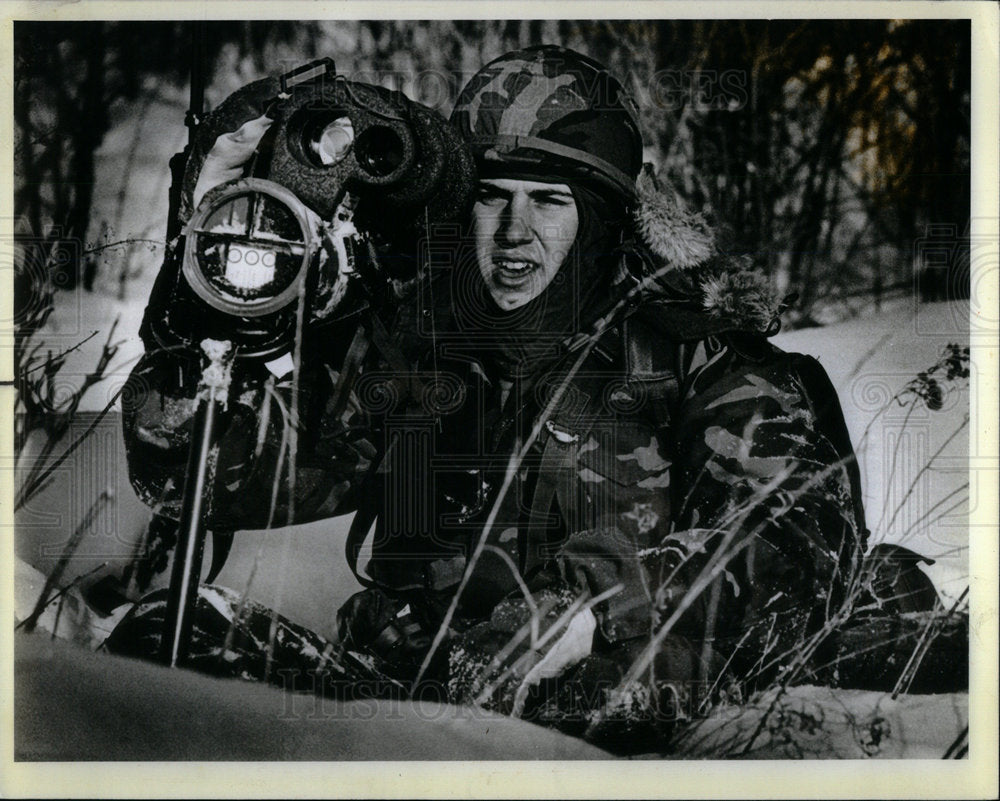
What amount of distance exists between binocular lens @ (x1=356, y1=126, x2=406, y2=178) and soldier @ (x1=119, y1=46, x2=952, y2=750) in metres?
0.21

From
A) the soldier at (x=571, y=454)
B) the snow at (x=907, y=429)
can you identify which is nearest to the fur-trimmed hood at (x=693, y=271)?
the soldier at (x=571, y=454)

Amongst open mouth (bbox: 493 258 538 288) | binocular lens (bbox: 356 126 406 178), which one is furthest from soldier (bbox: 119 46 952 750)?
binocular lens (bbox: 356 126 406 178)

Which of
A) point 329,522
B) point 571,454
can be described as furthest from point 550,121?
point 329,522

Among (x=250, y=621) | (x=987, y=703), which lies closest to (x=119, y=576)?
(x=250, y=621)

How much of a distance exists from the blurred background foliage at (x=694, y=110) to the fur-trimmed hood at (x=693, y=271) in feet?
0.18

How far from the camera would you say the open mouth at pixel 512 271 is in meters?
2.64

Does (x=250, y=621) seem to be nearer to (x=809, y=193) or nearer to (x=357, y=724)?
(x=357, y=724)

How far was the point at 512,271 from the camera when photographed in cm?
265

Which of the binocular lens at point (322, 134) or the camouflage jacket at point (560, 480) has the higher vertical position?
the binocular lens at point (322, 134)

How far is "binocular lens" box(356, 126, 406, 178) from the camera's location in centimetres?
263

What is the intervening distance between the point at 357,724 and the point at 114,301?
131 cm

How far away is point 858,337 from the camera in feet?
8.82

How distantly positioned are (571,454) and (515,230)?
2.04ft

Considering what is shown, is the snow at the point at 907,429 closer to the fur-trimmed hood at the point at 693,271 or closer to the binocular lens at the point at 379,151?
the fur-trimmed hood at the point at 693,271
